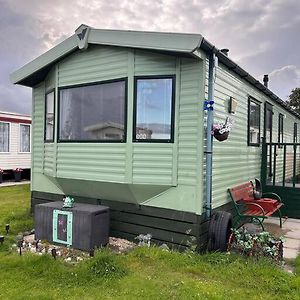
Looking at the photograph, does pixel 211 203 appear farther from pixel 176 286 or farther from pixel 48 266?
pixel 48 266

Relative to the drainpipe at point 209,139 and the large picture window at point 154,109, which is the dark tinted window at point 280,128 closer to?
the drainpipe at point 209,139

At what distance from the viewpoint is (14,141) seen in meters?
14.7

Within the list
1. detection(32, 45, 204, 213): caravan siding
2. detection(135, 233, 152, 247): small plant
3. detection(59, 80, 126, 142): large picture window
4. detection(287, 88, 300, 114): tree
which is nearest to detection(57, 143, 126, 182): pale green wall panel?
detection(32, 45, 204, 213): caravan siding

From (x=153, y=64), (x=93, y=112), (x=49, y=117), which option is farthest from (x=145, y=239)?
(x=49, y=117)

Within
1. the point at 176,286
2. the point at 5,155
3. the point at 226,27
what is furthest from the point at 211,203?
the point at 5,155

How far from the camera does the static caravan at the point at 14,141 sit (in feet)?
46.3

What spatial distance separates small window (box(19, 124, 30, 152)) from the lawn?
11.4 metres

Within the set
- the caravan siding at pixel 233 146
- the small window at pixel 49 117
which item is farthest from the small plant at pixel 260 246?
the small window at pixel 49 117

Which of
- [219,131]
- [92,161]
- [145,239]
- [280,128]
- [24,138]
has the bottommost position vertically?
[145,239]

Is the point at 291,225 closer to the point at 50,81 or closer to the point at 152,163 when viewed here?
the point at 152,163

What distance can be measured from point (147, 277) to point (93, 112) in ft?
9.34

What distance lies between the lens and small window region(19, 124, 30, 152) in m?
15.1

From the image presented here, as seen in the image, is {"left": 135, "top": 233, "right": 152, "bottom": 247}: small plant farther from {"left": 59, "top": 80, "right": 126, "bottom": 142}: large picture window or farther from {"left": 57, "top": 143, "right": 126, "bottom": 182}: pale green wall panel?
{"left": 59, "top": 80, "right": 126, "bottom": 142}: large picture window

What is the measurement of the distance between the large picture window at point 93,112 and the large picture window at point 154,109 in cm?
26
